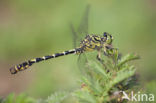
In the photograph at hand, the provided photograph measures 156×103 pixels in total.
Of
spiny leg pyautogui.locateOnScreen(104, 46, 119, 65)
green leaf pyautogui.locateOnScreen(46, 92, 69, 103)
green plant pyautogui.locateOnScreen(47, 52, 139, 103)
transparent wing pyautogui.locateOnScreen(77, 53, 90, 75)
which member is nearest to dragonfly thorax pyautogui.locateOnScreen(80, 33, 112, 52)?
transparent wing pyautogui.locateOnScreen(77, 53, 90, 75)

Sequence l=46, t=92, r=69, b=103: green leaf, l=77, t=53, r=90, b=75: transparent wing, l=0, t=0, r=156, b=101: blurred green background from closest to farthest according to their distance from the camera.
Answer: l=46, t=92, r=69, b=103: green leaf → l=77, t=53, r=90, b=75: transparent wing → l=0, t=0, r=156, b=101: blurred green background

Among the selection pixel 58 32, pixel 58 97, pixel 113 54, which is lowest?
pixel 58 32

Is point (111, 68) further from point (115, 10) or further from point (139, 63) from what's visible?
point (115, 10)

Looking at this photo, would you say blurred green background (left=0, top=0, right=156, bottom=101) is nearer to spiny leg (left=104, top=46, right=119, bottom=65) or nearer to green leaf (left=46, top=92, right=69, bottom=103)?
spiny leg (left=104, top=46, right=119, bottom=65)

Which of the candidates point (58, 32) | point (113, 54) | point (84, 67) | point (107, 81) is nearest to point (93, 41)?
point (84, 67)

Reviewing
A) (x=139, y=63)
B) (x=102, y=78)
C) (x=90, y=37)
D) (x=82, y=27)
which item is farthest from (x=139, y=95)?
(x=139, y=63)

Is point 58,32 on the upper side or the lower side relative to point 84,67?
lower

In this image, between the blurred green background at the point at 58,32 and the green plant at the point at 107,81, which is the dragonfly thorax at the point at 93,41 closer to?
the green plant at the point at 107,81

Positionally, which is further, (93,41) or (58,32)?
(58,32)

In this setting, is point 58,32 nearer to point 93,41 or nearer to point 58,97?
point 93,41
